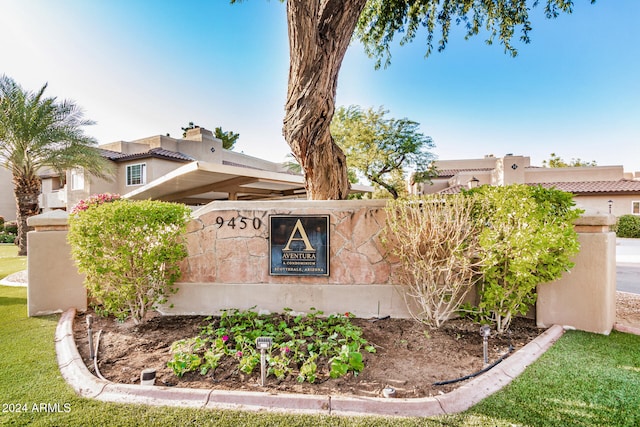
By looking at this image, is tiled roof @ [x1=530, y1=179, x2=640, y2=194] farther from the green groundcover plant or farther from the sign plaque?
the green groundcover plant

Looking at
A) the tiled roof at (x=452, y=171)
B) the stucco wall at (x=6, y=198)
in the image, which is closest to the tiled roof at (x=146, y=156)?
the stucco wall at (x=6, y=198)

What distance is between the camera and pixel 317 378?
320 cm

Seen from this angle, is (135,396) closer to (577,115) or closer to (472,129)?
(472,129)

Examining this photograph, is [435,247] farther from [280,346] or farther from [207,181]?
[207,181]

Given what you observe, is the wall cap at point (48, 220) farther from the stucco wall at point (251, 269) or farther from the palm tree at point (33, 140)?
the palm tree at point (33, 140)

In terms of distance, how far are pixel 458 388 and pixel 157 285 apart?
438cm

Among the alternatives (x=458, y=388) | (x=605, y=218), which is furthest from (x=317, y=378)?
(x=605, y=218)

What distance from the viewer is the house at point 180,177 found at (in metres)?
9.06

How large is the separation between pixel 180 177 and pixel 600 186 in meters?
31.2

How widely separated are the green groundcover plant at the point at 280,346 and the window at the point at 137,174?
1897 cm

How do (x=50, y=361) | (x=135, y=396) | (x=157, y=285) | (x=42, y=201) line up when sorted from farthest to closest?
(x=42, y=201), (x=157, y=285), (x=50, y=361), (x=135, y=396)

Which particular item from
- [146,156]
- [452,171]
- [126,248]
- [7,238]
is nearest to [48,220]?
[126,248]

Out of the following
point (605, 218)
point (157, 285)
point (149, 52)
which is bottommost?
point (157, 285)

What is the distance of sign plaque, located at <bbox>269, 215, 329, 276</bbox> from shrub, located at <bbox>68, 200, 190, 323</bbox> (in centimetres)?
149
